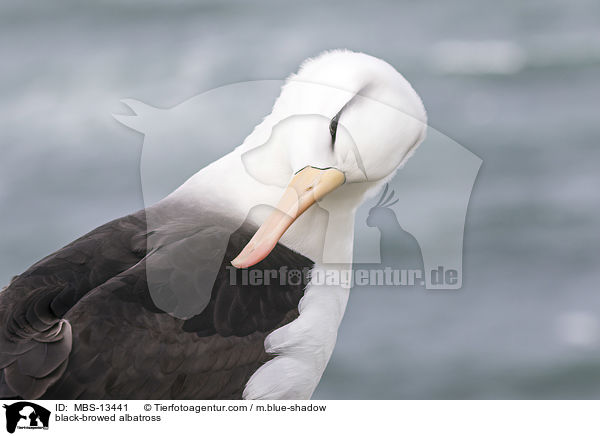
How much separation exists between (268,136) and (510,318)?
3.08 m

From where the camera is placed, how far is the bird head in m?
2.79

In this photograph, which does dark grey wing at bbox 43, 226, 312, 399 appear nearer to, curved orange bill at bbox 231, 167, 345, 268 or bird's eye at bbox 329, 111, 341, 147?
curved orange bill at bbox 231, 167, 345, 268

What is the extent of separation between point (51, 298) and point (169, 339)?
1.29 feet

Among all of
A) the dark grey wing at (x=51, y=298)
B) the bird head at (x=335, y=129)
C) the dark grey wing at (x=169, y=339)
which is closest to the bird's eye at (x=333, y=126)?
the bird head at (x=335, y=129)

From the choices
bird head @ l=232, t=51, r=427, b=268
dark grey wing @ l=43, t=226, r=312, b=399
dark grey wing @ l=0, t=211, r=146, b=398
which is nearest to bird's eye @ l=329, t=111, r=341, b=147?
bird head @ l=232, t=51, r=427, b=268

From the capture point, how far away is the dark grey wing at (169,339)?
261 centimetres

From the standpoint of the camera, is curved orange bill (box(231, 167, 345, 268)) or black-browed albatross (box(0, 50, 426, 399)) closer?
black-browed albatross (box(0, 50, 426, 399))

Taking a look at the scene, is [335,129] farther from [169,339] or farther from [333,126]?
[169,339]

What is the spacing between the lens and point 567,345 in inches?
217

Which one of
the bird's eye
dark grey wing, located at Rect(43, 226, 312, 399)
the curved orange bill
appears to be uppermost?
the bird's eye

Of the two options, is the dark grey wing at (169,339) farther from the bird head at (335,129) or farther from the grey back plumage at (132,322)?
the bird head at (335,129)
